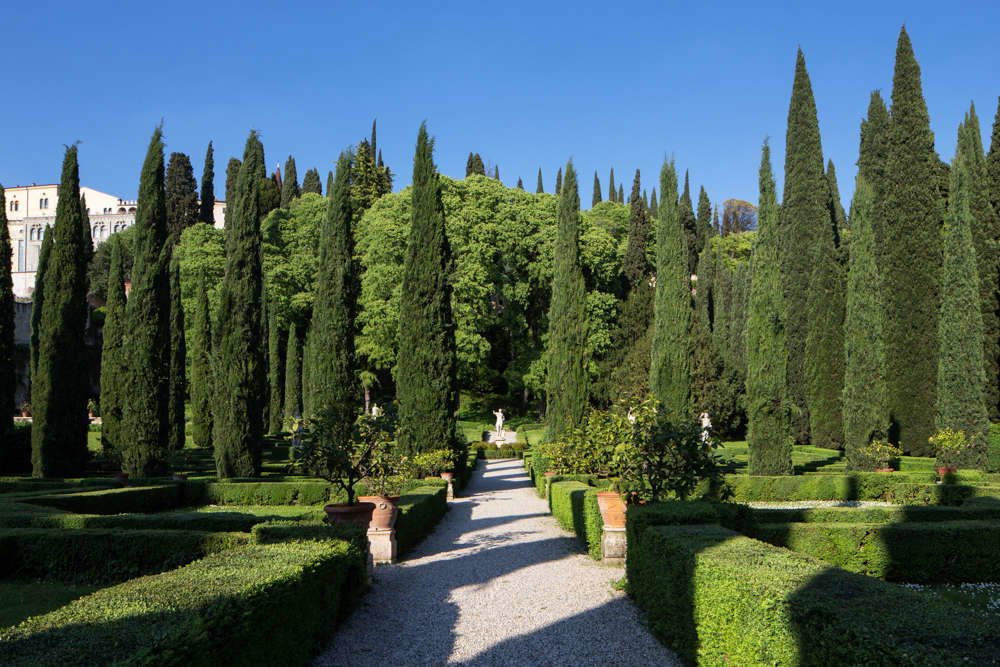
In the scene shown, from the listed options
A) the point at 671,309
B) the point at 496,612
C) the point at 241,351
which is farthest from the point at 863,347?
the point at 496,612

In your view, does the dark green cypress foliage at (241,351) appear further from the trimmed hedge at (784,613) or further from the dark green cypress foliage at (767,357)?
the trimmed hedge at (784,613)

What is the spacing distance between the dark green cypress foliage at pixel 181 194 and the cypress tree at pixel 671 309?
4352 cm

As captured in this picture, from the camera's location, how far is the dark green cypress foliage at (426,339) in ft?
63.8

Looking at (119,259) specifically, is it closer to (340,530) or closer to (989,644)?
(340,530)

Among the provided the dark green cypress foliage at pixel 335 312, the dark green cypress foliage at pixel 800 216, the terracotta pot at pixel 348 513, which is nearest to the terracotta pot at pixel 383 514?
the terracotta pot at pixel 348 513

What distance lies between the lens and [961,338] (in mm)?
21594

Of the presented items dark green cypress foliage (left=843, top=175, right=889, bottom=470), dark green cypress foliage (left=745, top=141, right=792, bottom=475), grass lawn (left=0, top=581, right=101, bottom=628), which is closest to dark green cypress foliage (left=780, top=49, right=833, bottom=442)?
dark green cypress foliage (left=843, top=175, right=889, bottom=470)

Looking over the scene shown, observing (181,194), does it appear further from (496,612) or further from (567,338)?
(496,612)

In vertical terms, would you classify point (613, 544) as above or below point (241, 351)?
below

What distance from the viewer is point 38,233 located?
8619 cm

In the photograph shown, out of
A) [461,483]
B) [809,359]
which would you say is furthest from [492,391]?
[461,483]

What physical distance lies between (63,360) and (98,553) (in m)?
12.3

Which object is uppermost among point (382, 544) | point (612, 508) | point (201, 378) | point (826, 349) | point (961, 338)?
point (826, 349)

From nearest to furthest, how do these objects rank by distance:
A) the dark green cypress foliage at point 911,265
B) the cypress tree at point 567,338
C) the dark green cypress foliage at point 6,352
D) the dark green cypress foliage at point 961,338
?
1. the dark green cypress foliage at point 6,352
2. the dark green cypress foliage at point 961,338
3. the cypress tree at point 567,338
4. the dark green cypress foliage at point 911,265
